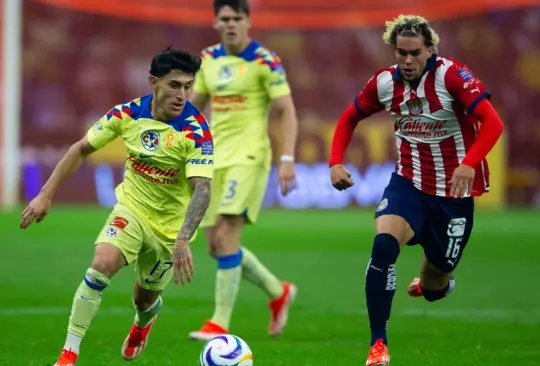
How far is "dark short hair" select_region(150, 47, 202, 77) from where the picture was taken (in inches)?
291

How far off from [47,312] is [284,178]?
8.55ft

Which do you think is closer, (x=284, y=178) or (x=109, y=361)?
(x=109, y=361)

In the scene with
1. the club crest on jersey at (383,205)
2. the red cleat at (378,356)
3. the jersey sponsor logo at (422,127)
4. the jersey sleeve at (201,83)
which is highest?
the jersey sleeve at (201,83)

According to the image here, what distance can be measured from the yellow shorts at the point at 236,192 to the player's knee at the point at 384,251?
2332 millimetres

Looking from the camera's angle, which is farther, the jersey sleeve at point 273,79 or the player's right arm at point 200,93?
the player's right arm at point 200,93

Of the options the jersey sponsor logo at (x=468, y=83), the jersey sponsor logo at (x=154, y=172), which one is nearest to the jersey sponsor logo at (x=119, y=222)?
→ the jersey sponsor logo at (x=154, y=172)

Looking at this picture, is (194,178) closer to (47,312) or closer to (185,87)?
(185,87)

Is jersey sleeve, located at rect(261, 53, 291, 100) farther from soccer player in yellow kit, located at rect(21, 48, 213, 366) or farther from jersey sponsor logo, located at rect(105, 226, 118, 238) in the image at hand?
jersey sponsor logo, located at rect(105, 226, 118, 238)

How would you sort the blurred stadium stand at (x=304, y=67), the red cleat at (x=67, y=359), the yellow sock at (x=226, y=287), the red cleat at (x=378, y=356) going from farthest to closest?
the blurred stadium stand at (x=304, y=67), the yellow sock at (x=226, y=287), the red cleat at (x=378, y=356), the red cleat at (x=67, y=359)

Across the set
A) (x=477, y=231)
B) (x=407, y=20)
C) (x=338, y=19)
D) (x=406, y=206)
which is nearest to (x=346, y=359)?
(x=406, y=206)

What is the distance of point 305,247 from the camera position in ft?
58.4

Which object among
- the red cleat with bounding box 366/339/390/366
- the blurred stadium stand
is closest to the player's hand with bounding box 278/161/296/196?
the red cleat with bounding box 366/339/390/366

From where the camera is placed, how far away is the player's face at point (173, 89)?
7398 millimetres

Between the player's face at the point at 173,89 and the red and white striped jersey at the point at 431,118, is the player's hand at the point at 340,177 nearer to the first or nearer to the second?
the red and white striped jersey at the point at 431,118
